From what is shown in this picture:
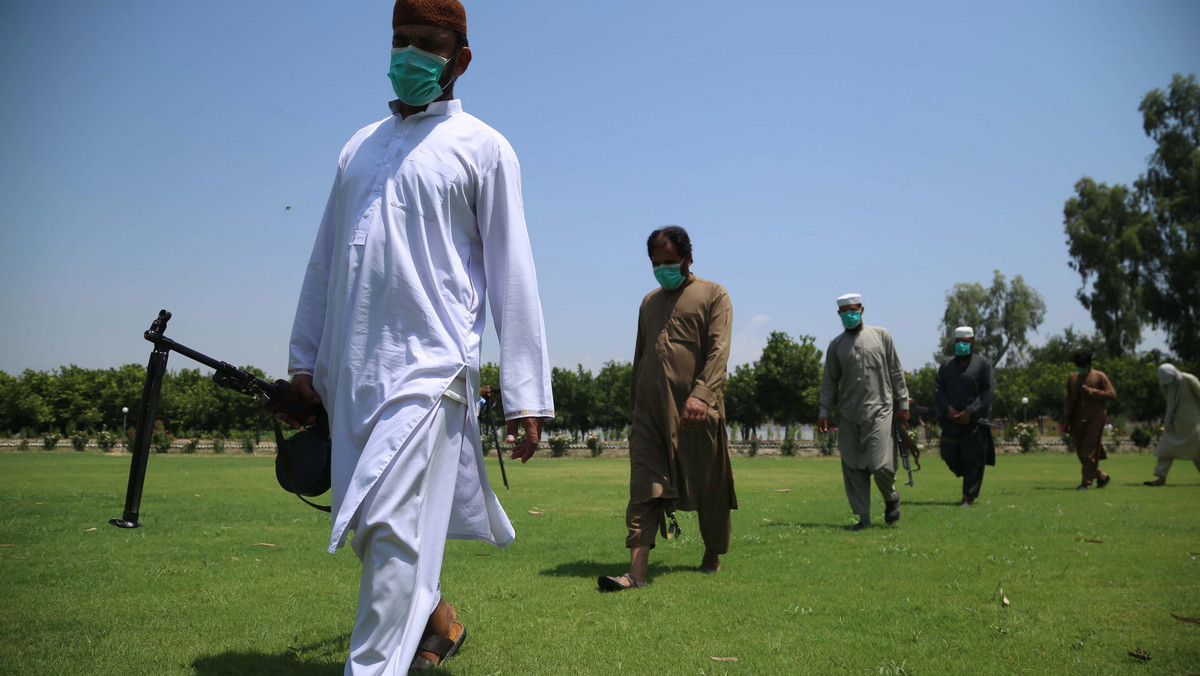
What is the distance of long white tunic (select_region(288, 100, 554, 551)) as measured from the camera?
2809 millimetres

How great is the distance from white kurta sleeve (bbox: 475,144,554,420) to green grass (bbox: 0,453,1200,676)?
1.19 m

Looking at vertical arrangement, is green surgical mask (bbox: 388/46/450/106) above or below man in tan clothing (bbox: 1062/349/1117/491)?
above

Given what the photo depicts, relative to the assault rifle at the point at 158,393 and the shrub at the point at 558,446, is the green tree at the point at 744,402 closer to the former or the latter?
the shrub at the point at 558,446

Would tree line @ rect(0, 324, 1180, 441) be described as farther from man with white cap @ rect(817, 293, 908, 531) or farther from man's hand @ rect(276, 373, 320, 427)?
man's hand @ rect(276, 373, 320, 427)

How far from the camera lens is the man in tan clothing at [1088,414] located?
14.2 metres

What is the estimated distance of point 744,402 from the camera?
60.6m

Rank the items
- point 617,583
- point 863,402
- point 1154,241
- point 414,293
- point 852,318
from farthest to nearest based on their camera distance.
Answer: point 1154,241 < point 852,318 < point 863,402 < point 617,583 < point 414,293

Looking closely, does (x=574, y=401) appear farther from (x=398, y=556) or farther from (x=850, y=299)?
(x=398, y=556)

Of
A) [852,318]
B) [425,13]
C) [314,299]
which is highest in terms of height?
[425,13]

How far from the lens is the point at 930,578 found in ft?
18.4

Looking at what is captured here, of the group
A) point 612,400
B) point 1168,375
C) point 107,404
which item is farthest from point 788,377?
point 107,404

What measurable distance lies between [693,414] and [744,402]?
184ft

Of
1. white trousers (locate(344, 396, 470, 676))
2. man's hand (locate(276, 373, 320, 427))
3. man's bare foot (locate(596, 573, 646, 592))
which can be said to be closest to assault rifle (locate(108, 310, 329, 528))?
man's hand (locate(276, 373, 320, 427))

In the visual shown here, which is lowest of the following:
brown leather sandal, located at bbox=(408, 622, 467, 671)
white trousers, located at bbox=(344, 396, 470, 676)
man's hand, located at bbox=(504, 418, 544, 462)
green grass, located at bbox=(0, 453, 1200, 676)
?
green grass, located at bbox=(0, 453, 1200, 676)
